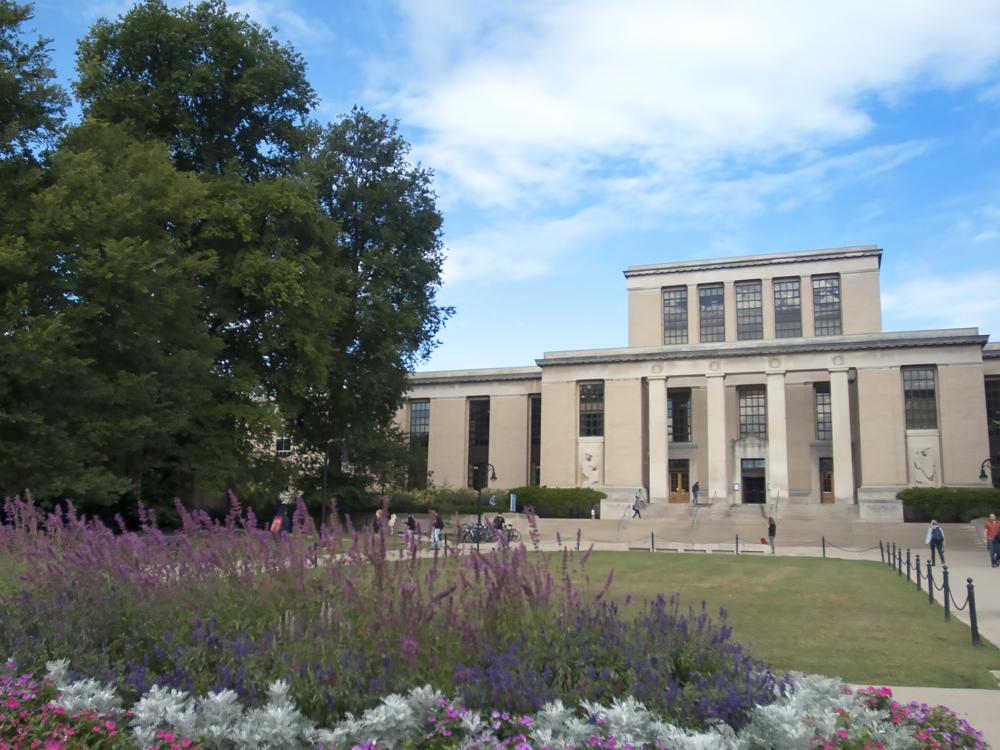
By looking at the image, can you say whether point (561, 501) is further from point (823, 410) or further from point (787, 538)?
point (823, 410)

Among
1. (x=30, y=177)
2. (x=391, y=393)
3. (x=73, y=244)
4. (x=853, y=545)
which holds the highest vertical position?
(x=30, y=177)

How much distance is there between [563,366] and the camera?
60.2 meters

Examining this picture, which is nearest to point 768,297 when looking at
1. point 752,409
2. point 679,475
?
point 752,409

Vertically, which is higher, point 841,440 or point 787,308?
point 787,308

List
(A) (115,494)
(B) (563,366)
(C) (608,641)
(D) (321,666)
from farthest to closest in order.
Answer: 1. (B) (563,366)
2. (A) (115,494)
3. (C) (608,641)
4. (D) (321,666)

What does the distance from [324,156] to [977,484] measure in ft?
134

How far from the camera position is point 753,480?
191 ft

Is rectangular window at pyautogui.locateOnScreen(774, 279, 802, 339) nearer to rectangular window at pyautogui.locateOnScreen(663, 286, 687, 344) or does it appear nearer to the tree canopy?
rectangular window at pyautogui.locateOnScreen(663, 286, 687, 344)

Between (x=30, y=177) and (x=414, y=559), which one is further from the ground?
(x=30, y=177)

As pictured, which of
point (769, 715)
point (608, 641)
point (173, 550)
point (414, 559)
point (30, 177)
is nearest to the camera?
point (769, 715)

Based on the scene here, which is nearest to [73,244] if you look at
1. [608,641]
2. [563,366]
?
[608,641]

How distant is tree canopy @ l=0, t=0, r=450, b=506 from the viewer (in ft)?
72.8

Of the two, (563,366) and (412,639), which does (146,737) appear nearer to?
(412,639)

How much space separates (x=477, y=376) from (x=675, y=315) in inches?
629
